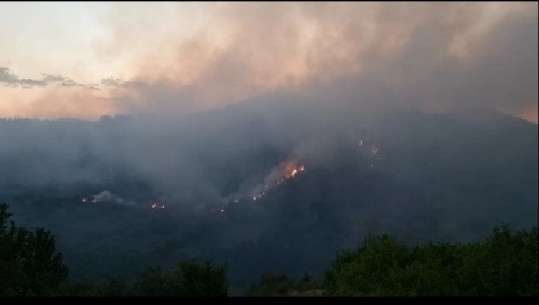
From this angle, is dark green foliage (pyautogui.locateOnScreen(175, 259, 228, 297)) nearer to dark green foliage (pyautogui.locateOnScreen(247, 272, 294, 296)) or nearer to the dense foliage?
the dense foliage

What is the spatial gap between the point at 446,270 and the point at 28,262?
45386mm

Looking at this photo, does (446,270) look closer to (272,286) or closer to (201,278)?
(272,286)

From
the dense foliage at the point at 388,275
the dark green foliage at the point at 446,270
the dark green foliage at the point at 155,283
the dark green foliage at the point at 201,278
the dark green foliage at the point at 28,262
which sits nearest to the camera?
the dark green foliage at the point at 446,270

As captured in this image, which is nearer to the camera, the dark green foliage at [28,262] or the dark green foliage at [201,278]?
the dark green foliage at [201,278]

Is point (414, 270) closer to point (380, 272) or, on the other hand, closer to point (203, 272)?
point (380, 272)

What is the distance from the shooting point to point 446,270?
38750 mm

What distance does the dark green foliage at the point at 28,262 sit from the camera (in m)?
39.0

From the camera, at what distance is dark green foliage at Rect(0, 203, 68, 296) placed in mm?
38969

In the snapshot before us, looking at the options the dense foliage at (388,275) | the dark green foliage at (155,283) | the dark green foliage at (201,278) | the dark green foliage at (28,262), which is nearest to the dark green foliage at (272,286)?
the dense foliage at (388,275)

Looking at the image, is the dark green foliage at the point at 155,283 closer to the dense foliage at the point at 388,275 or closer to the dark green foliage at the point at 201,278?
the dense foliage at the point at 388,275

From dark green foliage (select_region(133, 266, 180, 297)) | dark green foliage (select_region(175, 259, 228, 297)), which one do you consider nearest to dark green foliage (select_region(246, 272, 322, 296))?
dark green foliage (select_region(175, 259, 228, 297))

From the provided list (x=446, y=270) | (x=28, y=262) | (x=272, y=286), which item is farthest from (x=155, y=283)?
(x=28, y=262)

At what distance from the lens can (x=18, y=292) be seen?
3706 centimetres

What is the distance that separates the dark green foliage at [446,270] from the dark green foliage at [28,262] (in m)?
24.1
